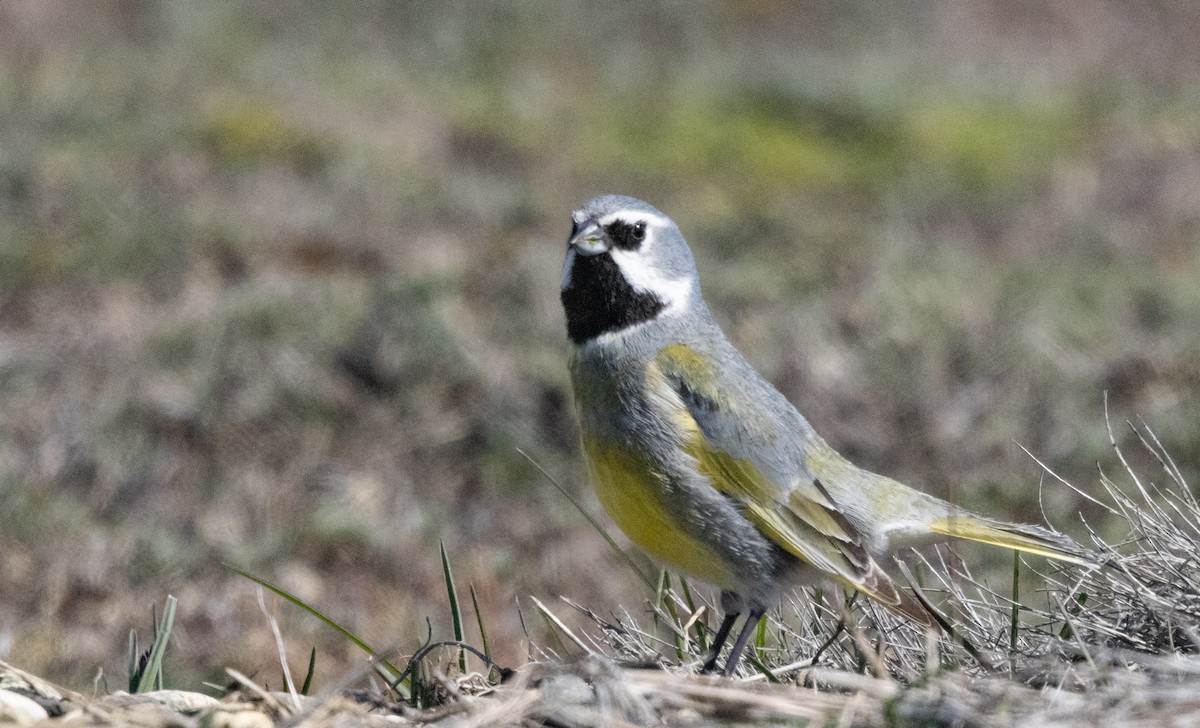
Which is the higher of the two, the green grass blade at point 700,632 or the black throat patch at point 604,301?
the black throat patch at point 604,301

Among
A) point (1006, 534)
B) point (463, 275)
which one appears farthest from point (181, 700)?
point (463, 275)

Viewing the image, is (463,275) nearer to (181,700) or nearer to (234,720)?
(181,700)

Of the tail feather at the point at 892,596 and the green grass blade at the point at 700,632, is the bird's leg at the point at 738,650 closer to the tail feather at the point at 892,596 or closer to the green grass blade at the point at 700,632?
the green grass blade at the point at 700,632

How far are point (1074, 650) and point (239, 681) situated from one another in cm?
212

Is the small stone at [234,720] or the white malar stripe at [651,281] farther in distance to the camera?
the white malar stripe at [651,281]

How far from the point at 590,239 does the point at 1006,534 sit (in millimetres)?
1720

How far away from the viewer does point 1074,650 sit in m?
3.91

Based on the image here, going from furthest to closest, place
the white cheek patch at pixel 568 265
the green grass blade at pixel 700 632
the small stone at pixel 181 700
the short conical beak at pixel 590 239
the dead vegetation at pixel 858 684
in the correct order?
the white cheek patch at pixel 568 265 → the short conical beak at pixel 590 239 → the green grass blade at pixel 700 632 → the small stone at pixel 181 700 → the dead vegetation at pixel 858 684

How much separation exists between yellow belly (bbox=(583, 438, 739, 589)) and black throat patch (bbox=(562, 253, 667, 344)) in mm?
508

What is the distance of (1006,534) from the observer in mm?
5094

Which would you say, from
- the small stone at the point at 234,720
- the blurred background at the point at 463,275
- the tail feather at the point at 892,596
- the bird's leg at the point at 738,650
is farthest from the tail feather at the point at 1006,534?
the small stone at the point at 234,720

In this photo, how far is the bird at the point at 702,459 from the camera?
16.0 ft

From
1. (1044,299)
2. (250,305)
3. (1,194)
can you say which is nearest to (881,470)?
(1044,299)

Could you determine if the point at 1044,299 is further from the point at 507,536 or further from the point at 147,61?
the point at 147,61
